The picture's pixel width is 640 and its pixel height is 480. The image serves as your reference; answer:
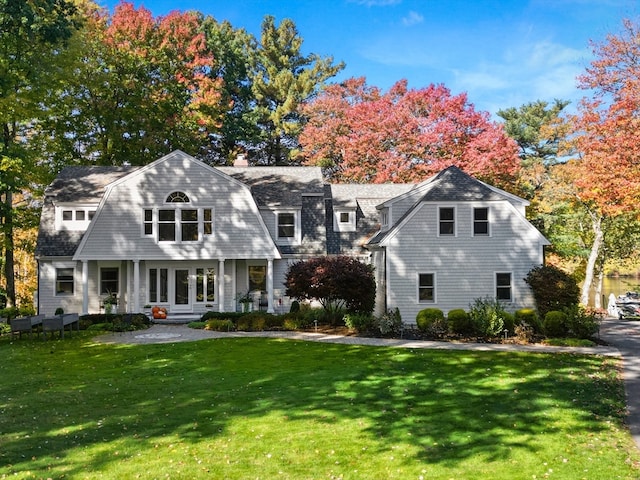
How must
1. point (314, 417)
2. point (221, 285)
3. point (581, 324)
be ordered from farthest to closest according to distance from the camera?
1. point (221, 285)
2. point (581, 324)
3. point (314, 417)

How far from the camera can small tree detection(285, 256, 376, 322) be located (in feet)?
71.4

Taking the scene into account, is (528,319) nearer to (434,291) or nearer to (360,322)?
(434,291)

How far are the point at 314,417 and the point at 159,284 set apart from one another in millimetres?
18368

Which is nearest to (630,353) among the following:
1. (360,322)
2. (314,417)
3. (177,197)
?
(360,322)

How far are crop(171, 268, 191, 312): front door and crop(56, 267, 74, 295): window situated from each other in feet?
16.4

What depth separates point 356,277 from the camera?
21.8 m

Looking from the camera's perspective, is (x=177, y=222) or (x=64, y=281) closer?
(x=177, y=222)

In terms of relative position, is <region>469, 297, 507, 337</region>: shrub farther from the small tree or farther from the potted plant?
the potted plant

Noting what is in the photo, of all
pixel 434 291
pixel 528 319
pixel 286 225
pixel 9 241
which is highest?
pixel 286 225

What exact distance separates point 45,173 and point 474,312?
20974mm

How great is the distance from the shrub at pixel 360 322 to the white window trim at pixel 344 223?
845cm

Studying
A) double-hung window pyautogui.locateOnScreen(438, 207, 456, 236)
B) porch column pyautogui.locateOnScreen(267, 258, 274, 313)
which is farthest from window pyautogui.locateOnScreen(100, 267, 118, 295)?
double-hung window pyautogui.locateOnScreen(438, 207, 456, 236)

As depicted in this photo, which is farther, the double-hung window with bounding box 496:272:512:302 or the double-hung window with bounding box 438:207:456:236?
the double-hung window with bounding box 438:207:456:236

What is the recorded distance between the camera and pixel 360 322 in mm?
20750
